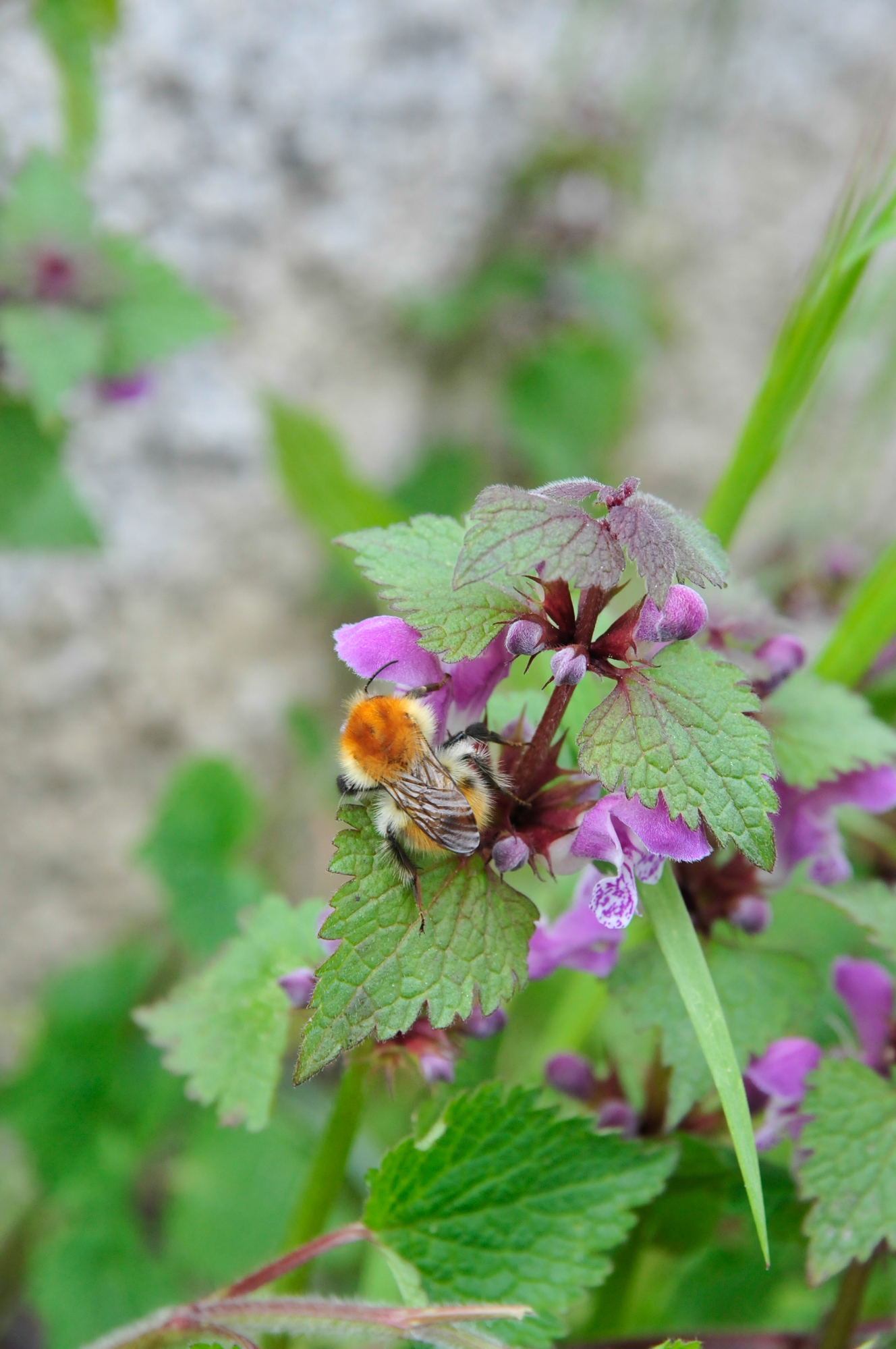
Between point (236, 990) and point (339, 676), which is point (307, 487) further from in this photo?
point (236, 990)

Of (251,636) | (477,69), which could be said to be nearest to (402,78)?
(477,69)

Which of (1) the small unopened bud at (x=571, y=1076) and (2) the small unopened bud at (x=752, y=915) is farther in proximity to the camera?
(1) the small unopened bud at (x=571, y=1076)

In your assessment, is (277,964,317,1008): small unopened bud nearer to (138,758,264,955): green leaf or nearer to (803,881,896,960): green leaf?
(803,881,896,960): green leaf

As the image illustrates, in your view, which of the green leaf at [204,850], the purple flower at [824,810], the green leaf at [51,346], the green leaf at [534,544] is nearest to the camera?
the green leaf at [534,544]

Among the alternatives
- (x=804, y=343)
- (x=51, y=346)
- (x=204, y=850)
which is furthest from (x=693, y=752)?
(x=204, y=850)

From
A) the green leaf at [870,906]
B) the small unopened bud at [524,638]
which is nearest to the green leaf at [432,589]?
the small unopened bud at [524,638]

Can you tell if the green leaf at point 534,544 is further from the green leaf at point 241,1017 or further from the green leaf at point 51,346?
the green leaf at point 51,346

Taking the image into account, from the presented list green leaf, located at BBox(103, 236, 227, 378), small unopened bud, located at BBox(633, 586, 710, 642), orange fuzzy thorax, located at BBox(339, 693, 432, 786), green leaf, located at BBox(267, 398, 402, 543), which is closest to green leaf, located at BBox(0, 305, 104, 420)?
green leaf, located at BBox(103, 236, 227, 378)
